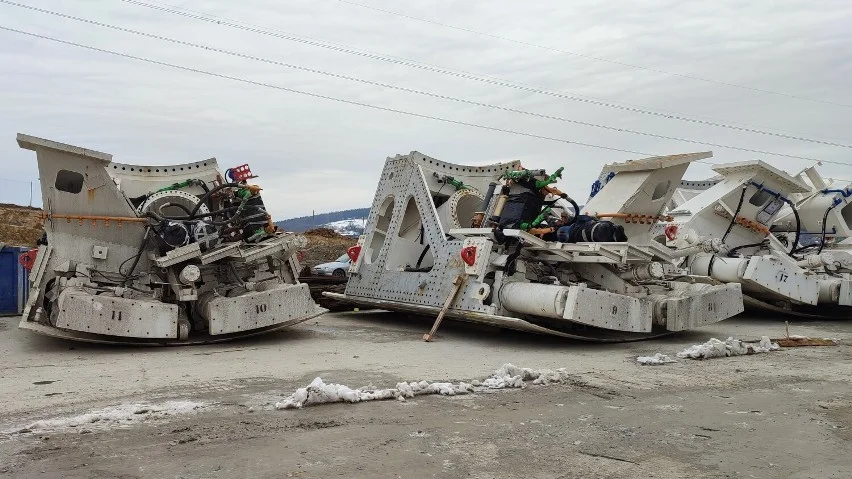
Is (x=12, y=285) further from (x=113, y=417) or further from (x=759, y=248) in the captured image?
(x=759, y=248)

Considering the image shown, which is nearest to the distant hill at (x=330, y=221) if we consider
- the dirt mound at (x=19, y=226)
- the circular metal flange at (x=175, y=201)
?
the dirt mound at (x=19, y=226)

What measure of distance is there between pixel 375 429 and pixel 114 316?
190 inches

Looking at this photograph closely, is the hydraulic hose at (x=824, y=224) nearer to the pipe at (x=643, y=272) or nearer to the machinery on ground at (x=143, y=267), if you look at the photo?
the pipe at (x=643, y=272)

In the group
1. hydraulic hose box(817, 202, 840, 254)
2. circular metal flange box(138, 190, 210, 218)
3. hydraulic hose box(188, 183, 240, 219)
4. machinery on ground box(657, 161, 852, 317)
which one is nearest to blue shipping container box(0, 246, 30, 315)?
circular metal flange box(138, 190, 210, 218)

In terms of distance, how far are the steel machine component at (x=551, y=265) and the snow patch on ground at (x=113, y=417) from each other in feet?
14.8

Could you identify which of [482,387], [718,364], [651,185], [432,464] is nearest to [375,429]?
[432,464]

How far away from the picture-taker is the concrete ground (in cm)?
442

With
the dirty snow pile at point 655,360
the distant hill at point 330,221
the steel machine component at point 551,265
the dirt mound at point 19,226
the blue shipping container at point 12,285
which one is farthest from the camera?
the distant hill at point 330,221

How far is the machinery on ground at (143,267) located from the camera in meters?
9.07

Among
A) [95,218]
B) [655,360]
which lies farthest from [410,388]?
[95,218]

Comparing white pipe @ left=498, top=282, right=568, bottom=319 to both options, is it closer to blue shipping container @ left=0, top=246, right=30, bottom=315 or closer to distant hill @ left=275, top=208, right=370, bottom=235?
blue shipping container @ left=0, top=246, right=30, bottom=315

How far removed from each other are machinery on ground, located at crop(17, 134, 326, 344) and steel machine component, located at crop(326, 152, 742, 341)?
6.45ft

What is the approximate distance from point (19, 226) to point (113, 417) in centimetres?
1970

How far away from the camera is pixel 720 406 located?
5957 mm
